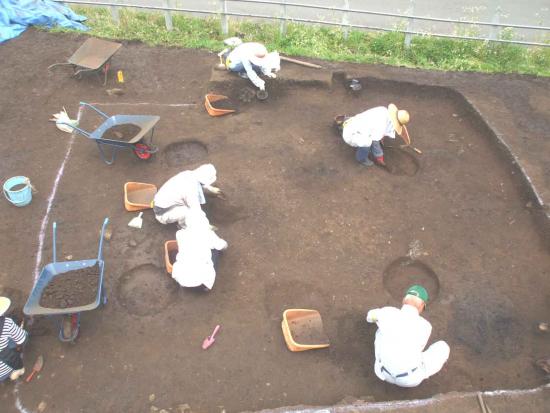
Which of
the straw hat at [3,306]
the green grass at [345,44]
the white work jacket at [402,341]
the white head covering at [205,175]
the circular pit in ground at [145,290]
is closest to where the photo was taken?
the white work jacket at [402,341]

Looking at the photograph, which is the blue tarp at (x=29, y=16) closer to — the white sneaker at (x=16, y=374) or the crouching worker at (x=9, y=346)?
the crouching worker at (x=9, y=346)

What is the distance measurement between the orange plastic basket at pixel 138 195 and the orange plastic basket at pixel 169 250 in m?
0.91

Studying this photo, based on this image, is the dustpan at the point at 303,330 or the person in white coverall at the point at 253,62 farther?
the person in white coverall at the point at 253,62

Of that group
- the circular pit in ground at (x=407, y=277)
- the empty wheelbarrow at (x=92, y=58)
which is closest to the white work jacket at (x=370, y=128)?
the circular pit in ground at (x=407, y=277)

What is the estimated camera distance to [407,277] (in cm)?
591

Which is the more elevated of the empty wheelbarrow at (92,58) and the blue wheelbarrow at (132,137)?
the empty wheelbarrow at (92,58)

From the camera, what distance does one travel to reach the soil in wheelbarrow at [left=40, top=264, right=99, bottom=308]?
489 cm

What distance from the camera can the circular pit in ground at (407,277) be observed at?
227 inches

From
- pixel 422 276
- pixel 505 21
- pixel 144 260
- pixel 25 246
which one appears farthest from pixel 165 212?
pixel 505 21

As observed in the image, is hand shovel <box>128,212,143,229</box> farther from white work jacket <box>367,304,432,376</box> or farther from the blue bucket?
white work jacket <box>367,304,432,376</box>

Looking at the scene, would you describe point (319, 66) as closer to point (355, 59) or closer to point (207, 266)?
point (355, 59)

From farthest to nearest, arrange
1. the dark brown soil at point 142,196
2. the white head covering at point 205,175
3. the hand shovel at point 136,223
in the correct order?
the dark brown soil at point 142,196, the hand shovel at point 136,223, the white head covering at point 205,175

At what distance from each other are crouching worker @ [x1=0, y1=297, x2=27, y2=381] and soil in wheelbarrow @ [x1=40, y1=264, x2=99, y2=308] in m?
0.37

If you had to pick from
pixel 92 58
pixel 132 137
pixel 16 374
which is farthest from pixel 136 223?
pixel 92 58
